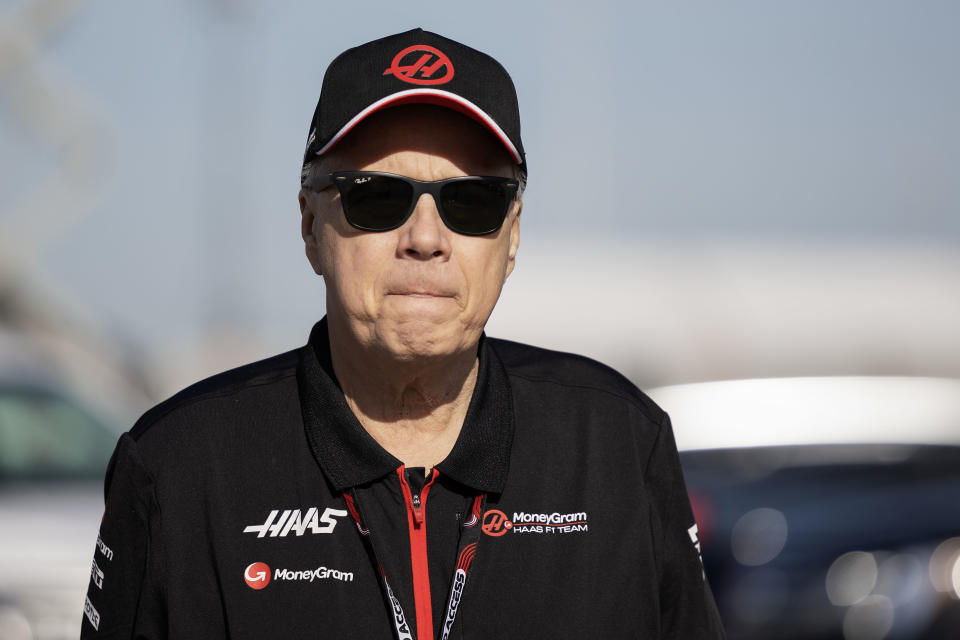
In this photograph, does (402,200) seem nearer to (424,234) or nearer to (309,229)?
(424,234)

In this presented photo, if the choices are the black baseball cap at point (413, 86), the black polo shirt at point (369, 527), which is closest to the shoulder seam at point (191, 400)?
the black polo shirt at point (369, 527)

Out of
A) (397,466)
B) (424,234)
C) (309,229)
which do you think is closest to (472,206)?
(424,234)

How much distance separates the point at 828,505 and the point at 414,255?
166 inches

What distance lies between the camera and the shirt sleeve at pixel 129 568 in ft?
7.34

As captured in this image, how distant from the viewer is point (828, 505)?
596 centimetres

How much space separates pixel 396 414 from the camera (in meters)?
2.42

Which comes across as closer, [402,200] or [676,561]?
[402,200]

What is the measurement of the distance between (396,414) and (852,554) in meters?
3.91

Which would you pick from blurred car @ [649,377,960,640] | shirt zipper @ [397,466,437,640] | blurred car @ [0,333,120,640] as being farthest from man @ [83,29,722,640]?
blurred car @ [0,333,120,640]

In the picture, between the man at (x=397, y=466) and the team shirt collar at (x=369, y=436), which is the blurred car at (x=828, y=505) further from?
the team shirt collar at (x=369, y=436)

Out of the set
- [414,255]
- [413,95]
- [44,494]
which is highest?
[44,494]

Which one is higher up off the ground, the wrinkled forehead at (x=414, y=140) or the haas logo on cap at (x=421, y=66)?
the haas logo on cap at (x=421, y=66)

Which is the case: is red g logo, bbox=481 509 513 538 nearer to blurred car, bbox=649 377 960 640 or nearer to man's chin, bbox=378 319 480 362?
man's chin, bbox=378 319 480 362

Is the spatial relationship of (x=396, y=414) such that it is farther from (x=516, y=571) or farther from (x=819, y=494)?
(x=819, y=494)
